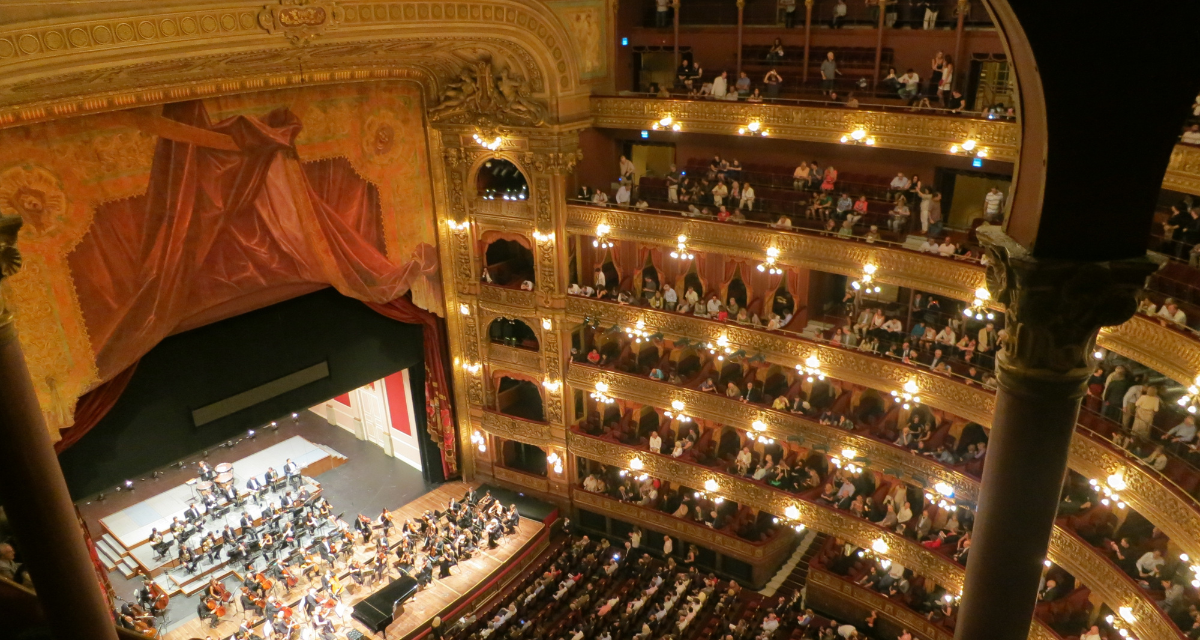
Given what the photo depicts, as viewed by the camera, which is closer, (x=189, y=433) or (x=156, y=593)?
(x=189, y=433)

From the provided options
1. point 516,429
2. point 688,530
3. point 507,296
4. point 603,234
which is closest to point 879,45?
point 603,234

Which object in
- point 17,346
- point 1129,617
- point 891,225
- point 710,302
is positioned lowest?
point 1129,617

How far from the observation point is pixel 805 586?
2122 cm

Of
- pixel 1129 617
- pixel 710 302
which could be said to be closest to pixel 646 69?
pixel 710 302

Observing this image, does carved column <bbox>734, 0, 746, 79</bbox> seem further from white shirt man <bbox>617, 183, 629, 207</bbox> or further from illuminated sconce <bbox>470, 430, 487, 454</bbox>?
illuminated sconce <bbox>470, 430, 487, 454</bbox>

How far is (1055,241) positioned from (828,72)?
51.9 feet

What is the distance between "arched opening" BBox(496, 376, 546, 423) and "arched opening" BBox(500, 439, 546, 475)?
991 millimetres

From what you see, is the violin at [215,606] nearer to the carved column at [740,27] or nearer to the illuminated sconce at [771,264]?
the illuminated sconce at [771,264]

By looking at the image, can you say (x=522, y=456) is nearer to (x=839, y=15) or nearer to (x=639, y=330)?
(x=639, y=330)

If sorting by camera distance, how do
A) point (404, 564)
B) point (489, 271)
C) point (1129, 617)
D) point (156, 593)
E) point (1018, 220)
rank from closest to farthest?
point (1018, 220), point (1129, 617), point (156, 593), point (404, 564), point (489, 271)

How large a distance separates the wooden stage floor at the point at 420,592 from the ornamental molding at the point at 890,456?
3.35m

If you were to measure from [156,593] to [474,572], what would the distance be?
314 inches

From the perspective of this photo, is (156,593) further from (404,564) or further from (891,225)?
(891,225)

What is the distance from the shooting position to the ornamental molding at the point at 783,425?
59.3 ft
